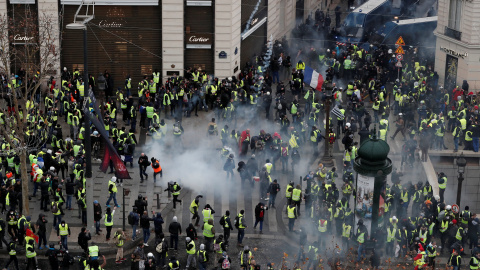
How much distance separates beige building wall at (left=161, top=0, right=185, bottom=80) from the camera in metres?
50.8

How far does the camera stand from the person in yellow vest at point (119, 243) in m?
35.6

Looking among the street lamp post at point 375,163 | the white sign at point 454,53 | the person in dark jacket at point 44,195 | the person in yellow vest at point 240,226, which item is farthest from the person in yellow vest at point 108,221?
the white sign at point 454,53

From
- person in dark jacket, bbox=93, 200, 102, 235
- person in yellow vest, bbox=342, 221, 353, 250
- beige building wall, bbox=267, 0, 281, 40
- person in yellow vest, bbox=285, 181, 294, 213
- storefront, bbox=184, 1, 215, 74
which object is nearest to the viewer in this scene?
person in yellow vest, bbox=342, 221, 353, 250

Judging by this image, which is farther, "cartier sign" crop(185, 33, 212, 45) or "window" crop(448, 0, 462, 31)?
"window" crop(448, 0, 462, 31)

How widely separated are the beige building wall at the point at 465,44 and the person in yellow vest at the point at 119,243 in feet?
78.2

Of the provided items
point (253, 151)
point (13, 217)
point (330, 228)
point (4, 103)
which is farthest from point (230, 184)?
point (4, 103)

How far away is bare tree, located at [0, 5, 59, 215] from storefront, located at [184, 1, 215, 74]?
6372 mm

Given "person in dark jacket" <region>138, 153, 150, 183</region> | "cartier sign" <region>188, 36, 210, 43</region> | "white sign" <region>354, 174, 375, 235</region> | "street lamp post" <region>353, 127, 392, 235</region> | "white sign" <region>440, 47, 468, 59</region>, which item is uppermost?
"cartier sign" <region>188, 36, 210, 43</region>


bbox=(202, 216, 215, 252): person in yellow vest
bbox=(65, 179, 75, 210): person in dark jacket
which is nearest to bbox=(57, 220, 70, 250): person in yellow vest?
bbox=(65, 179, 75, 210): person in dark jacket

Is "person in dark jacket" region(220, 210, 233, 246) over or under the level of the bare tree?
under

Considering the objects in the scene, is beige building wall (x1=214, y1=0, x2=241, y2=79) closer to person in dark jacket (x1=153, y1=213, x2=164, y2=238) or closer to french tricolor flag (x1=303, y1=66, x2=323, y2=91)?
french tricolor flag (x1=303, y1=66, x2=323, y2=91)

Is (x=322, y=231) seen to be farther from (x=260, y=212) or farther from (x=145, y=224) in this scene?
(x=145, y=224)

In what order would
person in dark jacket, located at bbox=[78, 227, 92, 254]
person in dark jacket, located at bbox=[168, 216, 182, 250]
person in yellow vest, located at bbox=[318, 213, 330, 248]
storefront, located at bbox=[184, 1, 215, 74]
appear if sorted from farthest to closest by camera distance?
storefront, located at bbox=[184, 1, 215, 74], person in yellow vest, located at bbox=[318, 213, 330, 248], person in dark jacket, located at bbox=[168, 216, 182, 250], person in dark jacket, located at bbox=[78, 227, 92, 254]

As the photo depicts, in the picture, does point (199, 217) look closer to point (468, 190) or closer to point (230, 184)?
point (230, 184)
